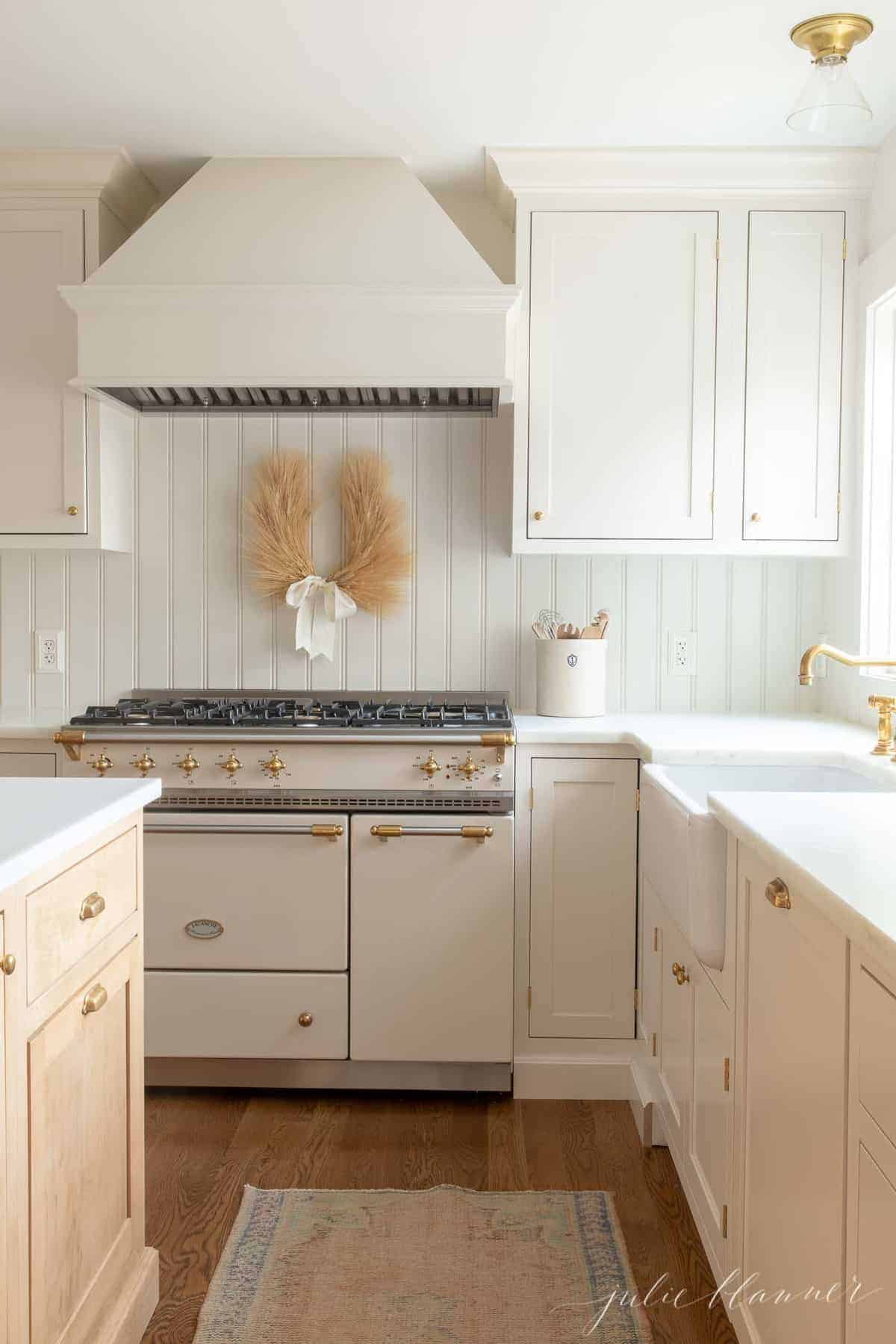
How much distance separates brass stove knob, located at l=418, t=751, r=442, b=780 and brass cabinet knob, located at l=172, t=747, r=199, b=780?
55cm

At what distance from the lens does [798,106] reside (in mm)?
1974

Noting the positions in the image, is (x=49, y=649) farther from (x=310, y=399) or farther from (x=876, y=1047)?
(x=876, y=1047)

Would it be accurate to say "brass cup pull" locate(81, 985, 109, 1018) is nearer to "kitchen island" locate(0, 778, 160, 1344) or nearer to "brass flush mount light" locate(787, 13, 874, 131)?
"kitchen island" locate(0, 778, 160, 1344)

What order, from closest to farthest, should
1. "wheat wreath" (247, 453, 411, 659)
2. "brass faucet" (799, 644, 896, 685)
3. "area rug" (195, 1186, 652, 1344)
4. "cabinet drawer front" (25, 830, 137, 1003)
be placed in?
"cabinet drawer front" (25, 830, 137, 1003), "area rug" (195, 1186, 652, 1344), "brass faucet" (799, 644, 896, 685), "wheat wreath" (247, 453, 411, 659)

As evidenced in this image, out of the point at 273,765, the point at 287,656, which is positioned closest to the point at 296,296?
the point at 287,656

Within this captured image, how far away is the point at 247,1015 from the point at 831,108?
91.2 inches

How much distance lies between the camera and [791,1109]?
1302 millimetres

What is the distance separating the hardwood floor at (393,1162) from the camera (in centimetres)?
190

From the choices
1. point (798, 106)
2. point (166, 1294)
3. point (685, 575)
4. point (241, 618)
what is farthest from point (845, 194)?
point (166, 1294)

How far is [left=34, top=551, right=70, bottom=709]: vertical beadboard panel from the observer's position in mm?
3141

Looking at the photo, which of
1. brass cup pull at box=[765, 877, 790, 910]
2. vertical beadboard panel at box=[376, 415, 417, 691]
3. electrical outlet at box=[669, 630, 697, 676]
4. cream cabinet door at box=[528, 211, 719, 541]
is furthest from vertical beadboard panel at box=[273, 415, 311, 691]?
brass cup pull at box=[765, 877, 790, 910]

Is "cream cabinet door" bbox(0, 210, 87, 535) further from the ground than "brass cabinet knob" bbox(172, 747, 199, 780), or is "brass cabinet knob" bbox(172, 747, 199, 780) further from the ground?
"cream cabinet door" bbox(0, 210, 87, 535)

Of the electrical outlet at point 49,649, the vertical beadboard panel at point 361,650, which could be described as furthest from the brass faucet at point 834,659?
the electrical outlet at point 49,649

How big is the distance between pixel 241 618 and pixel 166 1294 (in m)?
1.79
